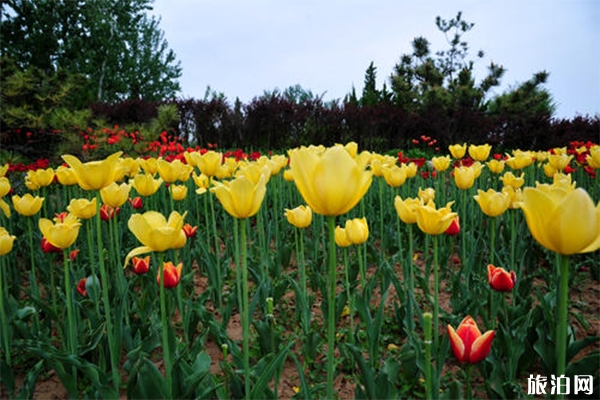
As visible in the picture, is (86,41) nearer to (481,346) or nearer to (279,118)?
(279,118)

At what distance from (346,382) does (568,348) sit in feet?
2.93

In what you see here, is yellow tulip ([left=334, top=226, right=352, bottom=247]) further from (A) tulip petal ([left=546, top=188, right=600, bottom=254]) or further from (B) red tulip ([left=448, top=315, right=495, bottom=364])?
(A) tulip petal ([left=546, top=188, right=600, bottom=254])

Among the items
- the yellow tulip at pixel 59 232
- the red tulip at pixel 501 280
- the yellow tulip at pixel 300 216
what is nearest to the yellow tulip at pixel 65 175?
the yellow tulip at pixel 59 232

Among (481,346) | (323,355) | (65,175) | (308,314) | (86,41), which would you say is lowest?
(323,355)

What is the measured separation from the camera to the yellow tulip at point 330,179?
3.47 feet

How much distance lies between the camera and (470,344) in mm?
1325

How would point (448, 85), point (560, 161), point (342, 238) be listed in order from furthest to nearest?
point (448, 85)
point (560, 161)
point (342, 238)

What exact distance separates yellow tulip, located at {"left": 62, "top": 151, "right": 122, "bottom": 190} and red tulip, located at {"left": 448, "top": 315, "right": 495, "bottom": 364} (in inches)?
50.9

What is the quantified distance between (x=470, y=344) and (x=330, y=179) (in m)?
0.66

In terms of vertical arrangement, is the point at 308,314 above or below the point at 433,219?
below

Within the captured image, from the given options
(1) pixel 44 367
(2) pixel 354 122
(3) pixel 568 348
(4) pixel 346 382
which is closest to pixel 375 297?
(4) pixel 346 382

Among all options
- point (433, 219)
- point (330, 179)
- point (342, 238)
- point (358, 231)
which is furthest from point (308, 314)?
point (330, 179)

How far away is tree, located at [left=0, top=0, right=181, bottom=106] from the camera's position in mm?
23000

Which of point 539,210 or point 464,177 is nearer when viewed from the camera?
point 539,210
